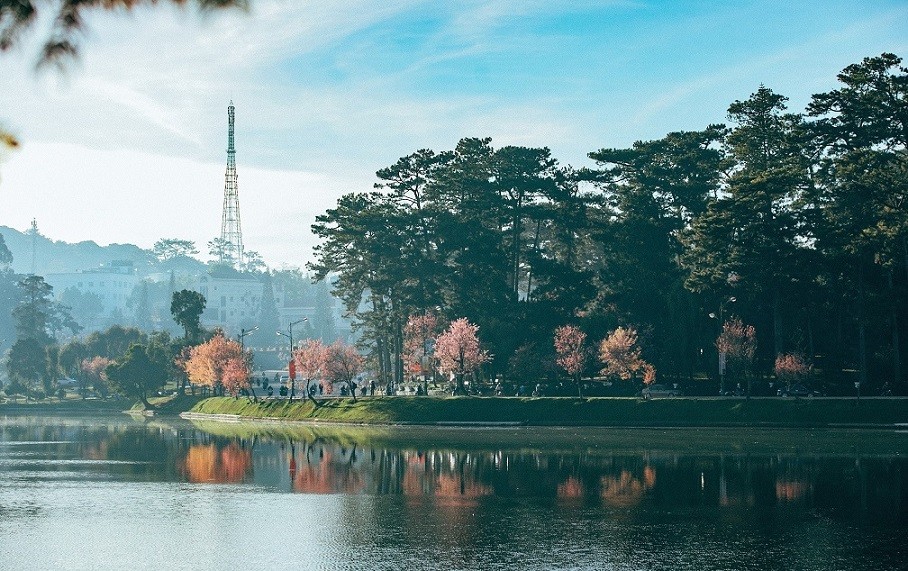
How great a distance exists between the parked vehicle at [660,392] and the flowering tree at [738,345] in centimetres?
521

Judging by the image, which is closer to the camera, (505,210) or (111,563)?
(111,563)

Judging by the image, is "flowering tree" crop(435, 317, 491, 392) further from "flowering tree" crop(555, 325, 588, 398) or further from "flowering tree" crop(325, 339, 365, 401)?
"flowering tree" crop(325, 339, 365, 401)

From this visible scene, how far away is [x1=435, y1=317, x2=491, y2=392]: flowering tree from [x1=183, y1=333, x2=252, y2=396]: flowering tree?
2958 cm

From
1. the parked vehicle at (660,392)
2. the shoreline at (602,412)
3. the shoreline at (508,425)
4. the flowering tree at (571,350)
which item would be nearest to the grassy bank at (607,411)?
the shoreline at (602,412)

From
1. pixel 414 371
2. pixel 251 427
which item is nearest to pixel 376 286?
pixel 414 371

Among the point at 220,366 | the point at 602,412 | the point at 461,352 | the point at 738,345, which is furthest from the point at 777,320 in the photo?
the point at 220,366

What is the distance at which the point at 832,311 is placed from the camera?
9712 cm

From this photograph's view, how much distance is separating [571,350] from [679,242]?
47.4 feet

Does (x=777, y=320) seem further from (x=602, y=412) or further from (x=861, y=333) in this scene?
(x=602, y=412)

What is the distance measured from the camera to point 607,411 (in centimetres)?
9531

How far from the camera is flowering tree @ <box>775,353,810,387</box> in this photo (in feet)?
302

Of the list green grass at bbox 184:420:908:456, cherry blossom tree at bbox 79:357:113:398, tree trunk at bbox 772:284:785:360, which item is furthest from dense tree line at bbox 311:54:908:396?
cherry blossom tree at bbox 79:357:113:398

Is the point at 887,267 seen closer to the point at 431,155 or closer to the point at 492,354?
the point at 492,354

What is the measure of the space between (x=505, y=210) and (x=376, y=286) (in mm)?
14656
